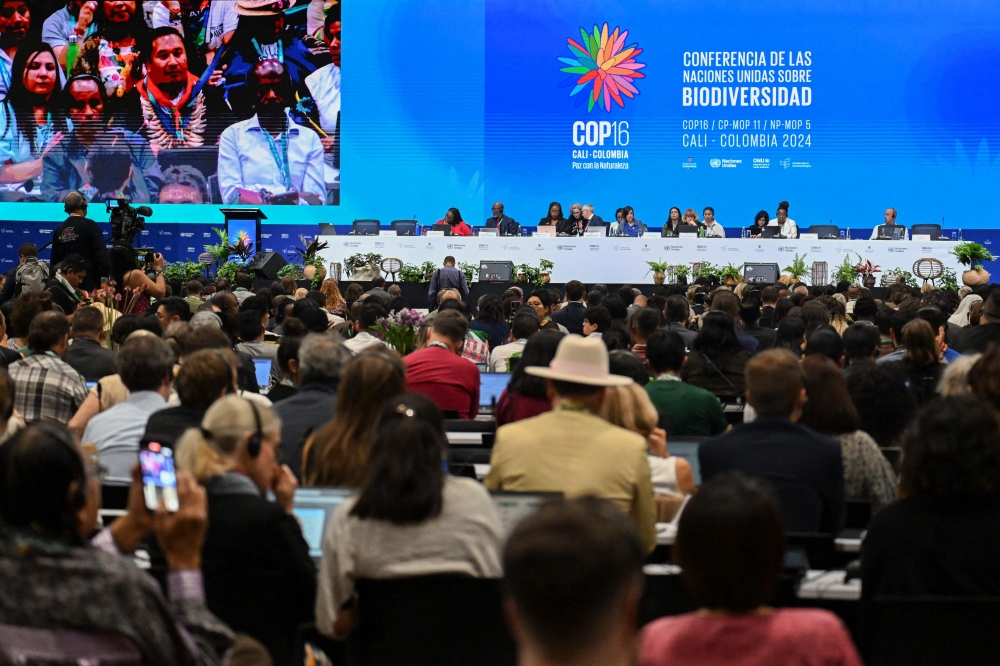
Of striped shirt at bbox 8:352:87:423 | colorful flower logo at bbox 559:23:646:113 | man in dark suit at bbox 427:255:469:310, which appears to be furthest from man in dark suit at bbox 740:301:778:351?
colorful flower logo at bbox 559:23:646:113

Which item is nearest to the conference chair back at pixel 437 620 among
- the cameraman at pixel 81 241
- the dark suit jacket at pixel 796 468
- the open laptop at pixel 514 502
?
the open laptop at pixel 514 502

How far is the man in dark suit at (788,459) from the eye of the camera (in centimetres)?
303

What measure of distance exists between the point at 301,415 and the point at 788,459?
1.81m

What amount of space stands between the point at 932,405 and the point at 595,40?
1583 centimetres

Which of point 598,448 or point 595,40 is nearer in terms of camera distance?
point 598,448

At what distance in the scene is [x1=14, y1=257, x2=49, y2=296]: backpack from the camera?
338 inches

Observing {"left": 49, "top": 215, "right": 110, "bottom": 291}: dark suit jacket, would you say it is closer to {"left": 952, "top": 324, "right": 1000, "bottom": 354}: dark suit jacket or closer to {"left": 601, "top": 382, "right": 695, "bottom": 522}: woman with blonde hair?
{"left": 952, "top": 324, "right": 1000, "bottom": 354}: dark suit jacket

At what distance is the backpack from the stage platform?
19.5 feet

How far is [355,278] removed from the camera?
14.3 metres

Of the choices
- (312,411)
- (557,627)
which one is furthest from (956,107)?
(557,627)

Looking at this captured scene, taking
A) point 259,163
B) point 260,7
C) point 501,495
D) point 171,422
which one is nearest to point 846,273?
point 259,163

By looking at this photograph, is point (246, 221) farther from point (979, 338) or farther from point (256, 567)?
point (256, 567)

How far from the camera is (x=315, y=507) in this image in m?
2.82

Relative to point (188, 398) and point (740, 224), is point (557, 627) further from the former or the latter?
point (740, 224)
